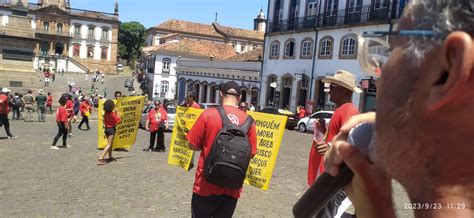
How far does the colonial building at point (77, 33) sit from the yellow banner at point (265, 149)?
78021 millimetres

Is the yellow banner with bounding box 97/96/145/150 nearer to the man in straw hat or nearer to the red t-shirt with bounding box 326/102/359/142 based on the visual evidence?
the man in straw hat

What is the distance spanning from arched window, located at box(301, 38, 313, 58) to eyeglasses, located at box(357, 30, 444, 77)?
32.1 metres

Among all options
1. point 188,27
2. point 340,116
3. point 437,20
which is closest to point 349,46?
point 340,116

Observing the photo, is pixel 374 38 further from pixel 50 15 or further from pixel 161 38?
pixel 50 15

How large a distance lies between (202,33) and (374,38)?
7628 cm

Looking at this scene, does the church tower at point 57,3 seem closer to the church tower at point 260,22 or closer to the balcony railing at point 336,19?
the church tower at point 260,22

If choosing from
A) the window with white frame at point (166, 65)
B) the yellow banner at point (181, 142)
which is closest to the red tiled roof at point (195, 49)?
the window with white frame at point (166, 65)

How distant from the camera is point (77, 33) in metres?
83.3

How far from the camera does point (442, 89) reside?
825 millimetres

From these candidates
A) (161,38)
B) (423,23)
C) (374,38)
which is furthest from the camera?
(161,38)

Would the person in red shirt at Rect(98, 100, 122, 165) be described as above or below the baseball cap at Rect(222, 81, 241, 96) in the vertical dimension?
below

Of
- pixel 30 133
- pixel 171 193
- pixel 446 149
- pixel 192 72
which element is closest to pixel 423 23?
pixel 446 149

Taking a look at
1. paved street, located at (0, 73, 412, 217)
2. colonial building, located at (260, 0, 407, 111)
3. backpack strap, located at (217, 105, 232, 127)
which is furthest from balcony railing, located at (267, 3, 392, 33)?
backpack strap, located at (217, 105, 232, 127)

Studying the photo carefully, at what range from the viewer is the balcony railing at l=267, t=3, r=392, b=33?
90.1ft
